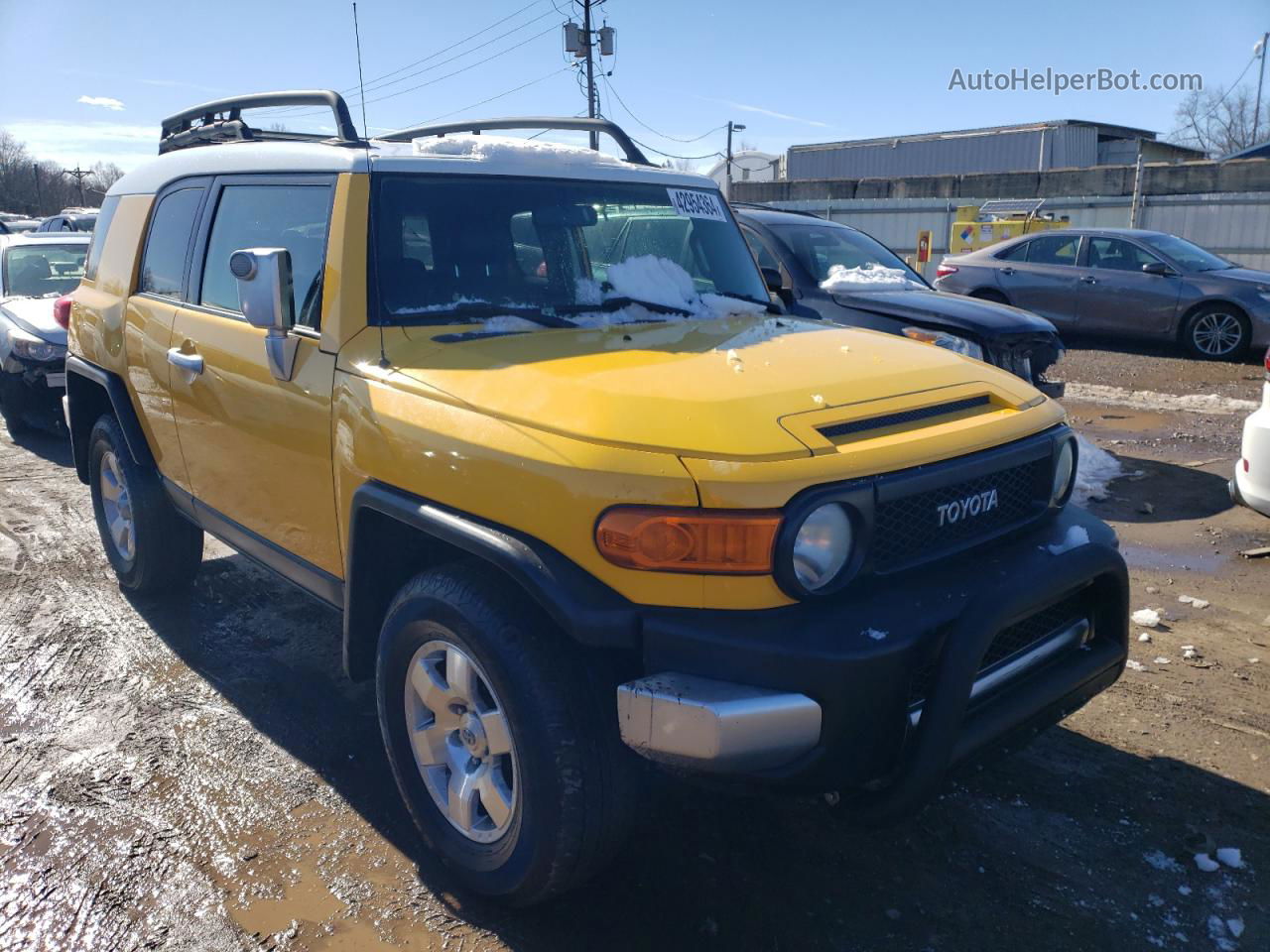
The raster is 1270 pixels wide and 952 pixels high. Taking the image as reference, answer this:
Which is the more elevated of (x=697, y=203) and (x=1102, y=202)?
(x=1102, y=202)

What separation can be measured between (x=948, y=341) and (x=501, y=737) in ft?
16.1

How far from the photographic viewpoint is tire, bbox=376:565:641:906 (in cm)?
233

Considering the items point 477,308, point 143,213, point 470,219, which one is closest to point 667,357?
point 477,308

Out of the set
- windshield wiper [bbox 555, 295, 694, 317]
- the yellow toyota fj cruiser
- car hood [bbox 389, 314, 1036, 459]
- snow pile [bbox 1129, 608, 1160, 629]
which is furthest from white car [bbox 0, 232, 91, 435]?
snow pile [bbox 1129, 608, 1160, 629]

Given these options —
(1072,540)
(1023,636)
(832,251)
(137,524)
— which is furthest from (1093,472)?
(137,524)

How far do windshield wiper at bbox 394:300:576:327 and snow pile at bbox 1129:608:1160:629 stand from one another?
3.03 m

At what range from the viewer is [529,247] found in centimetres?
332

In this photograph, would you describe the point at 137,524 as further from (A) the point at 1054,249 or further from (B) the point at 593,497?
(A) the point at 1054,249

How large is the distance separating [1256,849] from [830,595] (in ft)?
5.64

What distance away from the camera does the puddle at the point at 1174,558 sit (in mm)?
5207

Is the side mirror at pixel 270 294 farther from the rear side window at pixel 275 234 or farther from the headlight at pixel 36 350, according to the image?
the headlight at pixel 36 350

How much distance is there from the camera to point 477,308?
313cm

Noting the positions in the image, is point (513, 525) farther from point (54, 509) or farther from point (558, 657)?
point (54, 509)

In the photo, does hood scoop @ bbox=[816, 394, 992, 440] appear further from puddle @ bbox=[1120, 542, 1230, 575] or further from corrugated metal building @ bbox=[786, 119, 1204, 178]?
corrugated metal building @ bbox=[786, 119, 1204, 178]
